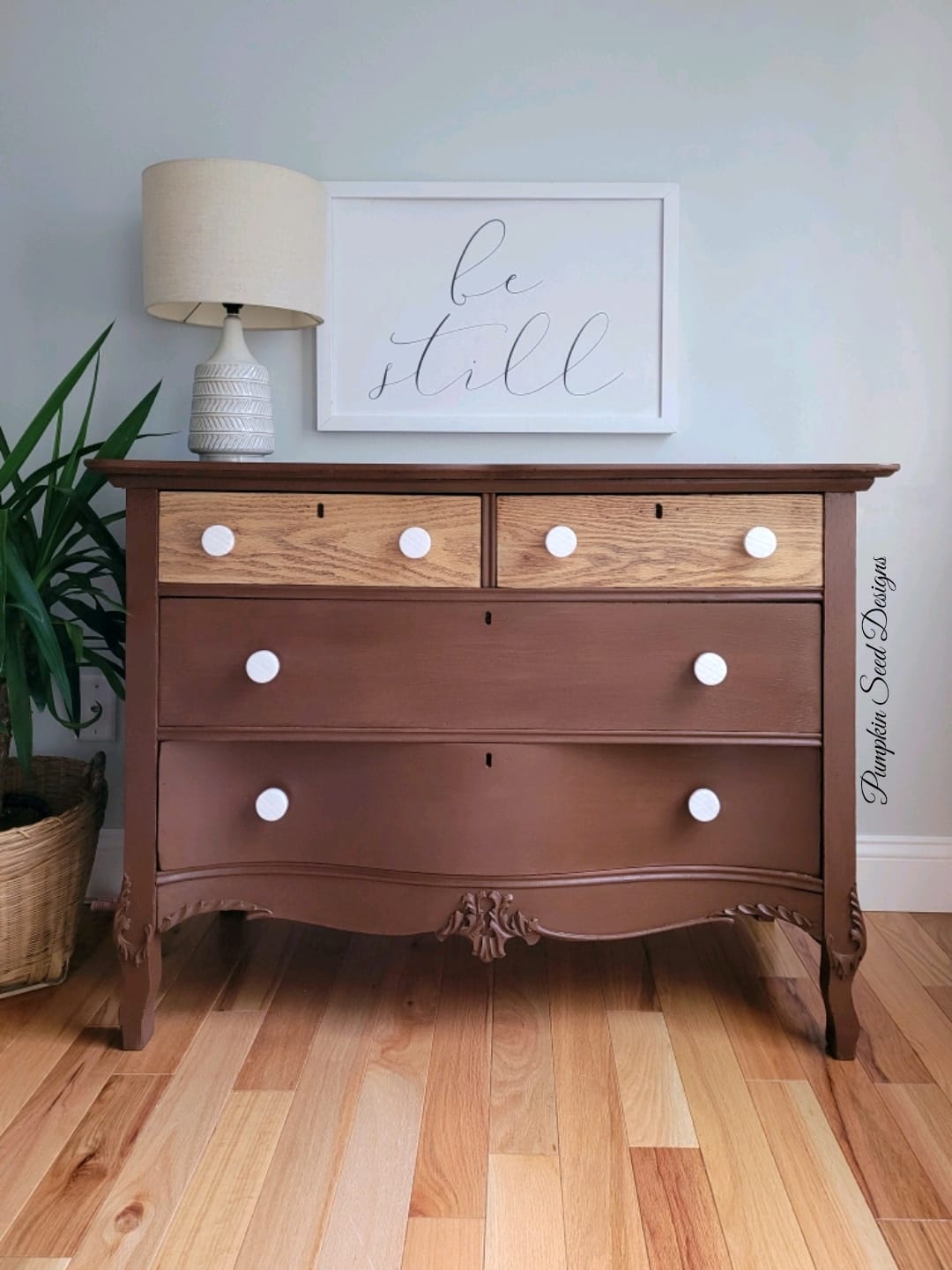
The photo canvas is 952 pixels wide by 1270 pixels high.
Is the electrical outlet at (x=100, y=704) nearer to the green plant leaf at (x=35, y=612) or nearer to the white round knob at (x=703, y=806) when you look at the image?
the green plant leaf at (x=35, y=612)

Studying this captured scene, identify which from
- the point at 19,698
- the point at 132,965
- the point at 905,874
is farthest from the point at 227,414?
the point at 905,874

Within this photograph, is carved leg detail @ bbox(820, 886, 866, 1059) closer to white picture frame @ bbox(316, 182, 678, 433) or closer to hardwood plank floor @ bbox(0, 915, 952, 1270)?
hardwood plank floor @ bbox(0, 915, 952, 1270)

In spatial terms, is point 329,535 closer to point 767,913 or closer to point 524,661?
point 524,661

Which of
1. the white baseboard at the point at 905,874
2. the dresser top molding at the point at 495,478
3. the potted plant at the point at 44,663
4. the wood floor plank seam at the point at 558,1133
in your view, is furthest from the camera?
the white baseboard at the point at 905,874

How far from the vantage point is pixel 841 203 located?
7.10ft

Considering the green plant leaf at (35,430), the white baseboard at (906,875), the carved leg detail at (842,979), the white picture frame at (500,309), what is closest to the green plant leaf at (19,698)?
the green plant leaf at (35,430)

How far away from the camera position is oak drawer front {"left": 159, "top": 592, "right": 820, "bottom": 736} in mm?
1632

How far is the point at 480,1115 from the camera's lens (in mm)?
1467

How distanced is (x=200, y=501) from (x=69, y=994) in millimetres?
879

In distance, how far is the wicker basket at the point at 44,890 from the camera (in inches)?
70.1

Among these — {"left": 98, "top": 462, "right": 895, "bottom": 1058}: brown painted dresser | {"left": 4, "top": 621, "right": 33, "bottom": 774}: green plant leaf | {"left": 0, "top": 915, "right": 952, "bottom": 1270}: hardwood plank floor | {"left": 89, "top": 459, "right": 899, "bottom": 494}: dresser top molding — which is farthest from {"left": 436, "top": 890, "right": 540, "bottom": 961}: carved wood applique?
{"left": 4, "top": 621, "right": 33, "bottom": 774}: green plant leaf

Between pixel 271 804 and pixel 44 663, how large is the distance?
465mm

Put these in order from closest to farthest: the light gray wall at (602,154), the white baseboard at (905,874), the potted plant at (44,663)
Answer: the potted plant at (44,663) → the light gray wall at (602,154) → the white baseboard at (905,874)

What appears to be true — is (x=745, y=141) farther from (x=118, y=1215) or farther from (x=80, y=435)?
(x=118, y=1215)
